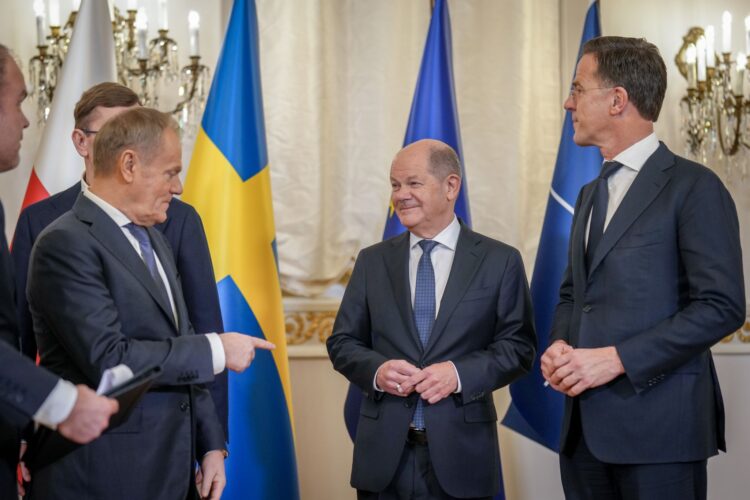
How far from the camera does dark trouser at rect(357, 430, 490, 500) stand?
272 cm

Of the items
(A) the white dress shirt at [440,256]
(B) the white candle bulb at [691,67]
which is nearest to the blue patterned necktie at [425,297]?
(A) the white dress shirt at [440,256]

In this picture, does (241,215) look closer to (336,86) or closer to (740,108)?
(336,86)

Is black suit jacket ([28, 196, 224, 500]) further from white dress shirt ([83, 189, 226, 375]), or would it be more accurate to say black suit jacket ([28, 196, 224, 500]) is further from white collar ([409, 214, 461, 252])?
white collar ([409, 214, 461, 252])

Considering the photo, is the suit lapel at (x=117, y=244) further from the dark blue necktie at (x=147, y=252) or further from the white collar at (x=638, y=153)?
the white collar at (x=638, y=153)

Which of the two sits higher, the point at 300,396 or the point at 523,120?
the point at 523,120

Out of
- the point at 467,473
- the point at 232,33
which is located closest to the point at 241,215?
the point at 232,33

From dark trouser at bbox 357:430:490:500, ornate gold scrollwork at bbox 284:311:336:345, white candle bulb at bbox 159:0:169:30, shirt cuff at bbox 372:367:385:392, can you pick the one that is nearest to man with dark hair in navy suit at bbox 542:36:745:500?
dark trouser at bbox 357:430:490:500

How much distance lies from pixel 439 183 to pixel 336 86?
5.51 ft

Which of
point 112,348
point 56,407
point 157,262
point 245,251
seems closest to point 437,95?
point 245,251

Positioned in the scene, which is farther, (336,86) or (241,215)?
(336,86)

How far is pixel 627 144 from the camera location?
104 inches

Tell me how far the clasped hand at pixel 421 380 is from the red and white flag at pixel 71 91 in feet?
4.76

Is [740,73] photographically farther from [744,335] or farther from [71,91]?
[71,91]

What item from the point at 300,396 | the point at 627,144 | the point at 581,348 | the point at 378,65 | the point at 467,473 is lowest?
the point at 300,396
